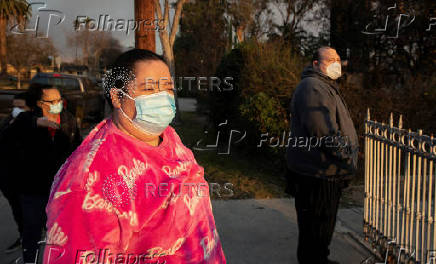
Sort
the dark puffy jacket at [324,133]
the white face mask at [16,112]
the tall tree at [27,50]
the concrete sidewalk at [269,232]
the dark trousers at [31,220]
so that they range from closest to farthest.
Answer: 1. the dark puffy jacket at [324,133]
2. the dark trousers at [31,220]
3. the concrete sidewalk at [269,232]
4. the white face mask at [16,112]
5. the tall tree at [27,50]

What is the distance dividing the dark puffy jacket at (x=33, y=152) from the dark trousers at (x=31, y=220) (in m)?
0.07

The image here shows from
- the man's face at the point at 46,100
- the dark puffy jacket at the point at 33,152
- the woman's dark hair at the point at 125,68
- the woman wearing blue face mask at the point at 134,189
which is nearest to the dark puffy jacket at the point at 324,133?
the woman wearing blue face mask at the point at 134,189

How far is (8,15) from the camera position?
41.5 metres

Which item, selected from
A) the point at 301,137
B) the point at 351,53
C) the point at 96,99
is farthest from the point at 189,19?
the point at 301,137

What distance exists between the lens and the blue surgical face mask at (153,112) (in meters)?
1.79

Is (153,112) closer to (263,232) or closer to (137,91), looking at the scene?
(137,91)

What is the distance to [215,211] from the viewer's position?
598cm

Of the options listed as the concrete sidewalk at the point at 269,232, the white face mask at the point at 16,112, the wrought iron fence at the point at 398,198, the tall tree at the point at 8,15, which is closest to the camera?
the wrought iron fence at the point at 398,198

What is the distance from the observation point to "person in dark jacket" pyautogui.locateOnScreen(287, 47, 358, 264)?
3568 millimetres

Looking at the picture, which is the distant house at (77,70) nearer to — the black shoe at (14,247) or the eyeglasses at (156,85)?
the black shoe at (14,247)

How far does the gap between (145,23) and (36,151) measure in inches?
89.3

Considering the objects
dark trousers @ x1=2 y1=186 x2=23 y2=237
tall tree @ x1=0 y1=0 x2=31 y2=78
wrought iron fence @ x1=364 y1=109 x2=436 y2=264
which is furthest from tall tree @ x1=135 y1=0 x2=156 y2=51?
tall tree @ x1=0 y1=0 x2=31 y2=78

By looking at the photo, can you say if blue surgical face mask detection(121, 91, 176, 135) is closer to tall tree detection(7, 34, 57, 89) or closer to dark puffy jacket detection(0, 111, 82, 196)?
dark puffy jacket detection(0, 111, 82, 196)

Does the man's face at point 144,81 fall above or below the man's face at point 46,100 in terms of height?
above
